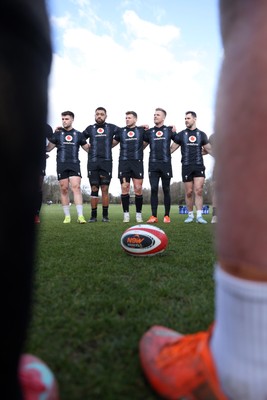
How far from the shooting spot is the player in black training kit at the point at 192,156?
816 cm

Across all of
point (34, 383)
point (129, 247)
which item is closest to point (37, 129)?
point (34, 383)

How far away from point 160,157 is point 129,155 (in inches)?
31.1

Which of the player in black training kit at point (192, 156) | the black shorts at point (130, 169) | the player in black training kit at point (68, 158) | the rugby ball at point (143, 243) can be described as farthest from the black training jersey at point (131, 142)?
the rugby ball at point (143, 243)

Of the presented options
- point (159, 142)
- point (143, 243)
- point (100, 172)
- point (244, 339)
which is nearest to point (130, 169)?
point (100, 172)

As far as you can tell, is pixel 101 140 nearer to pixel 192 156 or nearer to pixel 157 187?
pixel 157 187

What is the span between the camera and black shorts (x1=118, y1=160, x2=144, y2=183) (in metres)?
8.38

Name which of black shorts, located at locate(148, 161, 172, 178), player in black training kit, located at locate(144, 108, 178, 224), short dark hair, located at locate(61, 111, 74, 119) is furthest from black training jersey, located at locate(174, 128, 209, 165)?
short dark hair, located at locate(61, 111, 74, 119)

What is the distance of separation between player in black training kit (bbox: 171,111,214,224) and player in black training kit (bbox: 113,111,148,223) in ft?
2.98

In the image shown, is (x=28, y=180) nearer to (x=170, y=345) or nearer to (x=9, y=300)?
(x=9, y=300)

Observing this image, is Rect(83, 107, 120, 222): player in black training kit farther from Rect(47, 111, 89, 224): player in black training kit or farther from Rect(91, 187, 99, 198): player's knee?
Rect(47, 111, 89, 224): player in black training kit

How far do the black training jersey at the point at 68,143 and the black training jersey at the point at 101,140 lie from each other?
25 cm

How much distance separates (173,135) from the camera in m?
8.42

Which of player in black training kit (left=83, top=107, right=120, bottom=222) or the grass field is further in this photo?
player in black training kit (left=83, top=107, right=120, bottom=222)

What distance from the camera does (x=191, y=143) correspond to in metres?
8.32
